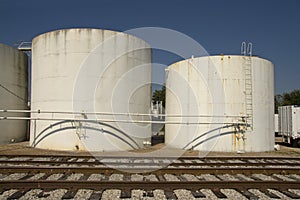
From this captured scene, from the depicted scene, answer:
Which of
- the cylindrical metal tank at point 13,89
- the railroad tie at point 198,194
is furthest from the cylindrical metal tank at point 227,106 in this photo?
the cylindrical metal tank at point 13,89

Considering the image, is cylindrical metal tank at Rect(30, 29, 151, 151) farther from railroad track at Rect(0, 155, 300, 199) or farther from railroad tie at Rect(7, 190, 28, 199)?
railroad tie at Rect(7, 190, 28, 199)

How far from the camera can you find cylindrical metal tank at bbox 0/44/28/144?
17719mm

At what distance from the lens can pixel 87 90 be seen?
46.3 feet

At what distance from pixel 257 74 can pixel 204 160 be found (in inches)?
281

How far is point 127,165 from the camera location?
9.34 m

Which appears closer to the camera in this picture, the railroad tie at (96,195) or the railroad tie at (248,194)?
the railroad tie at (96,195)

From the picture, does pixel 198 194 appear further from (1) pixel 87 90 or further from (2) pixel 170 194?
(1) pixel 87 90

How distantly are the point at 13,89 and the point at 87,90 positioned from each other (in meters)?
7.66

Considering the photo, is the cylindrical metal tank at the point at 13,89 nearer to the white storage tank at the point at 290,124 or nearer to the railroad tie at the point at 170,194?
the railroad tie at the point at 170,194

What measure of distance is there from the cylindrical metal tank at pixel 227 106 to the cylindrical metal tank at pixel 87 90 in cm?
315

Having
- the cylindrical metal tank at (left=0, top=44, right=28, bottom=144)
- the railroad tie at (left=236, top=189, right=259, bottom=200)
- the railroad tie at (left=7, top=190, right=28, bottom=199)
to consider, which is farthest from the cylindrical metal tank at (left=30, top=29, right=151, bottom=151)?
the railroad tie at (left=236, top=189, right=259, bottom=200)

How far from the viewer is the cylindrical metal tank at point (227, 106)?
1485 cm

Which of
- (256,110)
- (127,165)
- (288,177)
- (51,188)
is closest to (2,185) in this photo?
(51,188)

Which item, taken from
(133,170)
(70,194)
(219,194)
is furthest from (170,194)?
(133,170)
